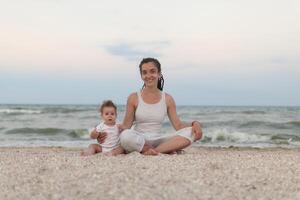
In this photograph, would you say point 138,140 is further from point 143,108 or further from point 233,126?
point 233,126

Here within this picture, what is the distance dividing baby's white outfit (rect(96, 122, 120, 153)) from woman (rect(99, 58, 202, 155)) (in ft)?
0.43

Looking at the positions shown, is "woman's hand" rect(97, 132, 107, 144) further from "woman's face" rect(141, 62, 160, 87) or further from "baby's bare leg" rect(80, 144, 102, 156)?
"woman's face" rect(141, 62, 160, 87)

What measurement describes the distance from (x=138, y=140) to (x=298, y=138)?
355 inches

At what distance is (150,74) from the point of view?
242 inches

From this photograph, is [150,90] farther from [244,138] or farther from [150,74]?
[244,138]

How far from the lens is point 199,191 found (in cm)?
362

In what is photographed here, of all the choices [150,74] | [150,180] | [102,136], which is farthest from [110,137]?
[150,180]

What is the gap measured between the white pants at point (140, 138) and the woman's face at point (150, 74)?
2.21 ft

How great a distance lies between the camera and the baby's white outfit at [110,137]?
615 cm

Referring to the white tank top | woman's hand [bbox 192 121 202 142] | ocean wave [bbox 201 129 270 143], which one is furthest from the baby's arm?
ocean wave [bbox 201 129 270 143]

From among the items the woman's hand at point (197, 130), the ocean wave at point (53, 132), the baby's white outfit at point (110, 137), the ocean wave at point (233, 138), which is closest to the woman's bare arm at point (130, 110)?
the baby's white outfit at point (110, 137)

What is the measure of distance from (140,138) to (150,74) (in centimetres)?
84

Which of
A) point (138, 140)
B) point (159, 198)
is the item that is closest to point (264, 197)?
point (159, 198)

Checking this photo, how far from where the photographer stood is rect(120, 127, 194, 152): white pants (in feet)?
19.7
